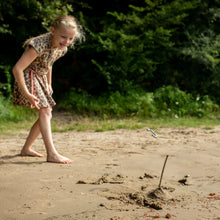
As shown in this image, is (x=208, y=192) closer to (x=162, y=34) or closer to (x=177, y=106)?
(x=177, y=106)

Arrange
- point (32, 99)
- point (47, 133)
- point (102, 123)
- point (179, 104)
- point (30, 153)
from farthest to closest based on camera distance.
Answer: point (179, 104)
point (102, 123)
point (30, 153)
point (47, 133)
point (32, 99)

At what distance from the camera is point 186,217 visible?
2.24 m

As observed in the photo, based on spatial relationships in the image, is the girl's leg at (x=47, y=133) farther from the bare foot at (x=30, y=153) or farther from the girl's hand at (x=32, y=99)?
the bare foot at (x=30, y=153)

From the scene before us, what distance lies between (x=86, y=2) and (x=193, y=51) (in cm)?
313

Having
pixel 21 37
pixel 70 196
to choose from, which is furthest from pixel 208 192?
pixel 21 37

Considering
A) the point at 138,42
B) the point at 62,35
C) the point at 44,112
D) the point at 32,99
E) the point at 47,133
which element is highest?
the point at 138,42

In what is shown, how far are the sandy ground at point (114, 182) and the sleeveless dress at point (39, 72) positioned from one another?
667 mm

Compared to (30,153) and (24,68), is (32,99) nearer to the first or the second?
(24,68)

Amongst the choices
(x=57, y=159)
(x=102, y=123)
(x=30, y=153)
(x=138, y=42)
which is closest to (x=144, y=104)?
(x=102, y=123)

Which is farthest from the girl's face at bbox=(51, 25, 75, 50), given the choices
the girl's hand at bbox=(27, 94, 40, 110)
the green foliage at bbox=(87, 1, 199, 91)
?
the green foliage at bbox=(87, 1, 199, 91)

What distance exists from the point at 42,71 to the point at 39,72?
0.04 m

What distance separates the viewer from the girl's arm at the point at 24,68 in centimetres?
352

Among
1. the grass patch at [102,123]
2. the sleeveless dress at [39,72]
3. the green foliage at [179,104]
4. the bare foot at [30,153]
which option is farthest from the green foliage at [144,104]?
the sleeveless dress at [39,72]

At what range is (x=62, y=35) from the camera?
3572mm
